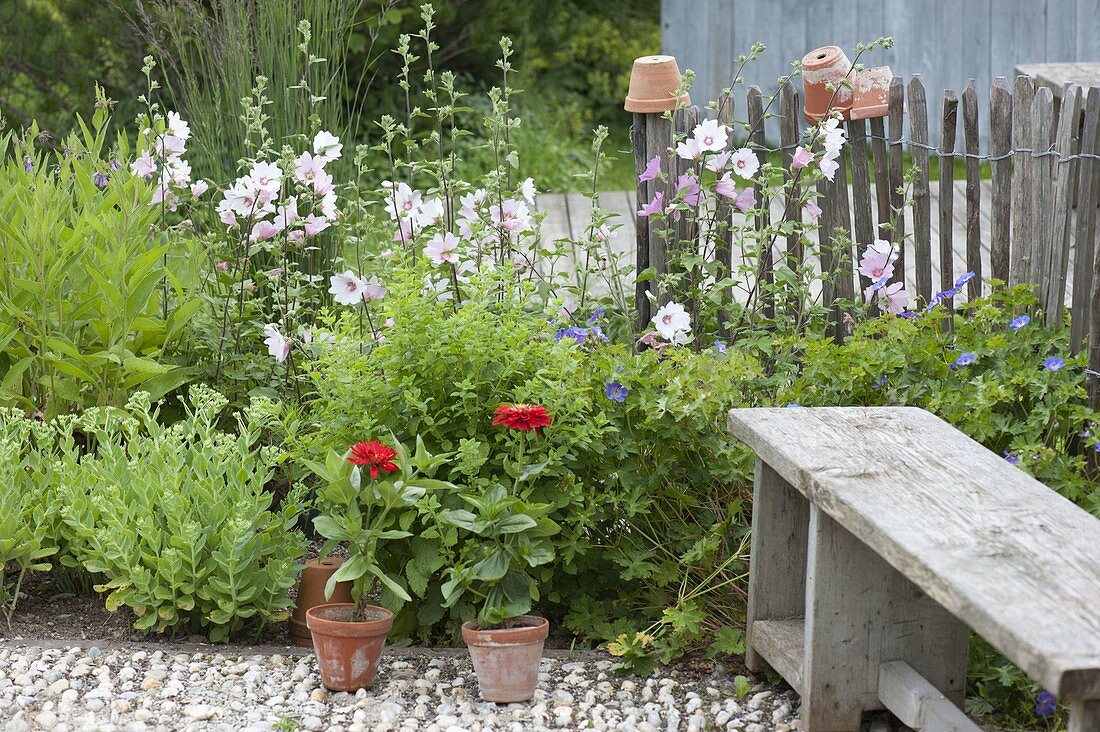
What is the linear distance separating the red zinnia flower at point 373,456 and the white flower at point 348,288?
926 mm

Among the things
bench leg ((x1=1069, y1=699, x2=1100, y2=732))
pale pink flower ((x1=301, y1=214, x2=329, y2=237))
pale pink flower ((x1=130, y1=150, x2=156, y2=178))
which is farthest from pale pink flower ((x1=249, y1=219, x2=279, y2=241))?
bench leg ((x1=1069, y1=699, x2=1100, y2=732))

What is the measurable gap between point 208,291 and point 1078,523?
2.60 m

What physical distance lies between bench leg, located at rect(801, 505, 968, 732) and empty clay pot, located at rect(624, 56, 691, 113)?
176 cm

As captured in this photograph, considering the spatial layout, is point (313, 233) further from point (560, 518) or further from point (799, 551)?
point (799, 551)

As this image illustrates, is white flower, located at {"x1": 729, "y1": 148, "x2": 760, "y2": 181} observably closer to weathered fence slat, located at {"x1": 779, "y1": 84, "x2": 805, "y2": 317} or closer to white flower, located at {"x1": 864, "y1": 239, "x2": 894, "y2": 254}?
weathered fence slat, located at {"x1": 779, "y1": 84, "x2": 805, "y2": 317}

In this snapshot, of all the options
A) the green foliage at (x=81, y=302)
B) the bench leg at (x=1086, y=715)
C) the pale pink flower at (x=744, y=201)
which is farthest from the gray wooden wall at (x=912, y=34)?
the bench leg at (x=1086, y=715)

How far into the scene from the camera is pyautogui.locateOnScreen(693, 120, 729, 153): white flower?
330 cm

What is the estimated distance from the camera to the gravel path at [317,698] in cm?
241

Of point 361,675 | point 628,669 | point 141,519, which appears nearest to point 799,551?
point 628,669

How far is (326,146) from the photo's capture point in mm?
3445

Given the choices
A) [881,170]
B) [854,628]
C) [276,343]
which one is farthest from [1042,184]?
[276,343]

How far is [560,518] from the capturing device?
9.12 ft

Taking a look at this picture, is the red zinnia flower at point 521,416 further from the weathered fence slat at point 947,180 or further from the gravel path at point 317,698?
the weathered fence slat at point 947,180

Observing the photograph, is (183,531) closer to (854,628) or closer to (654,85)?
(854,628)
